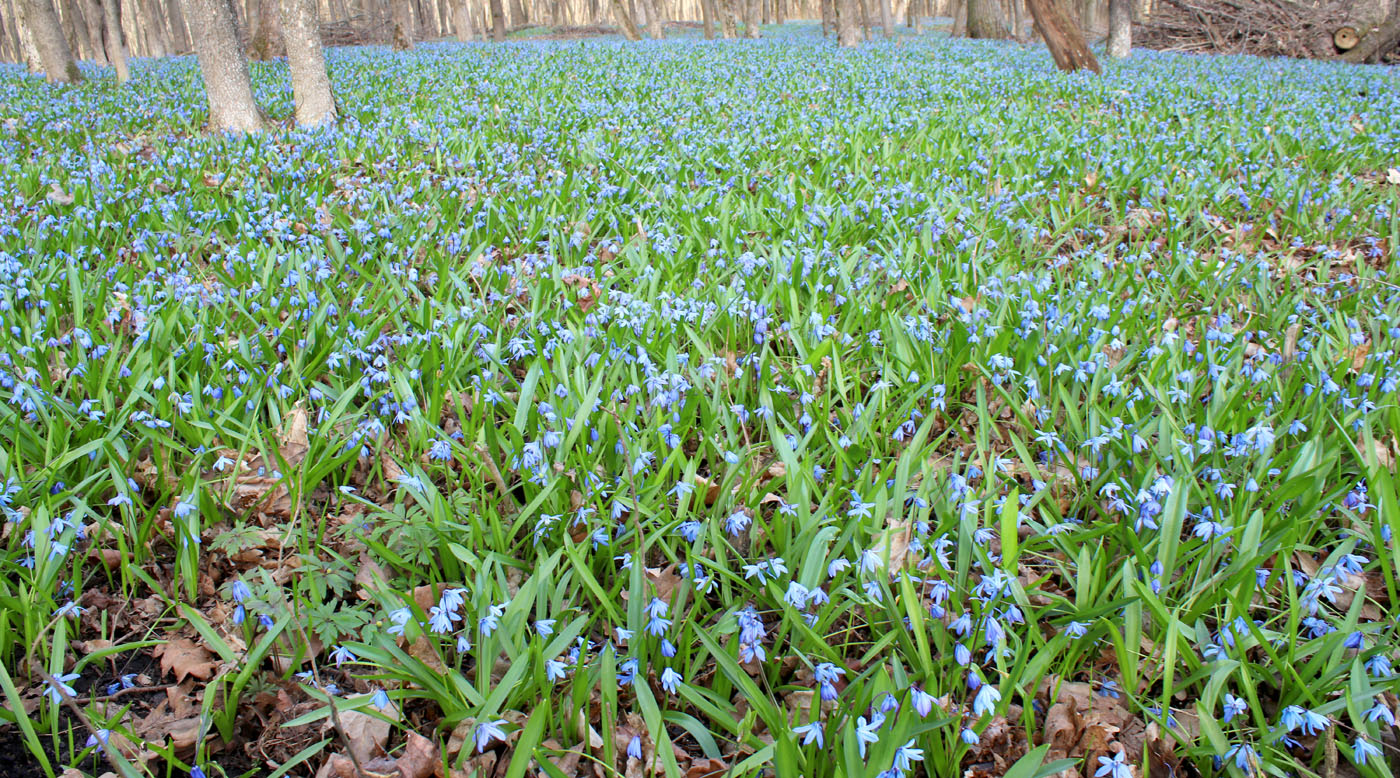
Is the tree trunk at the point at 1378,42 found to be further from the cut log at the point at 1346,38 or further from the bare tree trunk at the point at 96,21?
the bare tree trunk at the point at 96,21

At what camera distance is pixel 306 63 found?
7.79 metres

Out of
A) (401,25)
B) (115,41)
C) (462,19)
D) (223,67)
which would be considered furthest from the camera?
(462,19)

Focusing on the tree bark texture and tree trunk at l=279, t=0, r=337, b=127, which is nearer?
tree trunk at l=279, t=0, r=337, b=127

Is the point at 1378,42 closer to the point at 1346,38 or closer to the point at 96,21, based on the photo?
the point at 1346,38

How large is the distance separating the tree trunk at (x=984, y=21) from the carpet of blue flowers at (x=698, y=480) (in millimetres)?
19750

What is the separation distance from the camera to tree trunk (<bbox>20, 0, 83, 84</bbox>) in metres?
11.6

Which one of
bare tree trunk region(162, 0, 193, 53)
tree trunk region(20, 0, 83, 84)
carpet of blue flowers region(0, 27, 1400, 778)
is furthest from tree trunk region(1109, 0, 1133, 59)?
bare tree trunk region(162, 0, 193, 53)

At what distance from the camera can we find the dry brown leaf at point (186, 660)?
194 cm

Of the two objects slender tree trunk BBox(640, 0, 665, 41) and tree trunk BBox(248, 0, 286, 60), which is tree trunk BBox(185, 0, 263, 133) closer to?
tree trunk BBox(248, 0, 286, 60)

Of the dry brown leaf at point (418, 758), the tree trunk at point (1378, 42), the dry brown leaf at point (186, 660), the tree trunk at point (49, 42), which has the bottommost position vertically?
the dry brown leaf at point (418, 758)

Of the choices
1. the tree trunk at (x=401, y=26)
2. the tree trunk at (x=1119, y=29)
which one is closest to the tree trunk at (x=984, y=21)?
the tree trunk at (x=1119, y=29)

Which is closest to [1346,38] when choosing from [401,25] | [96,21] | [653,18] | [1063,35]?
[1063,35]

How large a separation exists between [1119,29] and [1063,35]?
322cm

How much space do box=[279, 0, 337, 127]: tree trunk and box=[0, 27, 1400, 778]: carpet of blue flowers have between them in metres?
2.93
